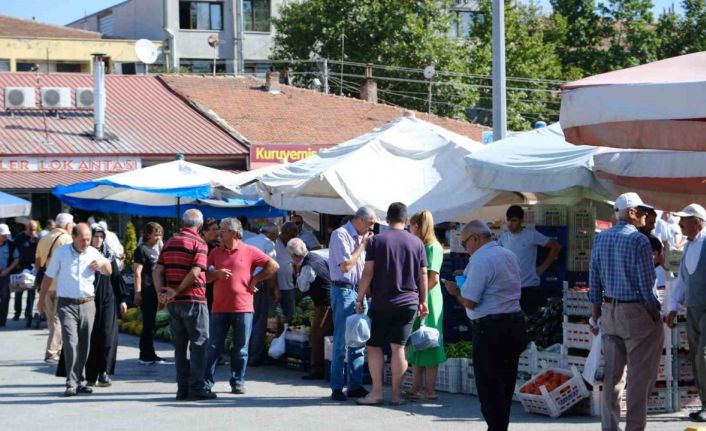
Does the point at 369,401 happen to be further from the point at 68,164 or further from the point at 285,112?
the point at 285,112

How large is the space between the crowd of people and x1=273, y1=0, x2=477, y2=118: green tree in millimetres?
39450

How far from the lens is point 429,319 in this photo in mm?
12492

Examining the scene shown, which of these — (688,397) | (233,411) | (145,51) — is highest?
(145,51)

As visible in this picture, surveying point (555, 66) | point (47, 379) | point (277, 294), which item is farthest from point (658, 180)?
point (555, 66)

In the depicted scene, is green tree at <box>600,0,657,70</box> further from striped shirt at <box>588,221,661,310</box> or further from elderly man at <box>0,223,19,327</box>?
striped shirt at <box>588,221,661,310</box>

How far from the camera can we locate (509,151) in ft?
44.1

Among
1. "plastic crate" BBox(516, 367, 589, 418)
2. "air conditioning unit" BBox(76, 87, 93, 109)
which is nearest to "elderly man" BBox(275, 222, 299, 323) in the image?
"plastic crate" BBox(516, 367, 589, 418)

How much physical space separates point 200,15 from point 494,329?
54.5 m

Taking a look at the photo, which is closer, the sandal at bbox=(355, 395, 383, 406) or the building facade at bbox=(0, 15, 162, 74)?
the sandal at bbox=(355, 395, 383, 406)

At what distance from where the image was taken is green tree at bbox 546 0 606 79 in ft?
221

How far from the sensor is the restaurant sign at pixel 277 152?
34.4 m

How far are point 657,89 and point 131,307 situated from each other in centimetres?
1578

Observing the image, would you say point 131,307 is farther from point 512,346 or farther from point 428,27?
point 428,27

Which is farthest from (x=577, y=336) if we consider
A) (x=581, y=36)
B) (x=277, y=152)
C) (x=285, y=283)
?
(x=581, y=36)
